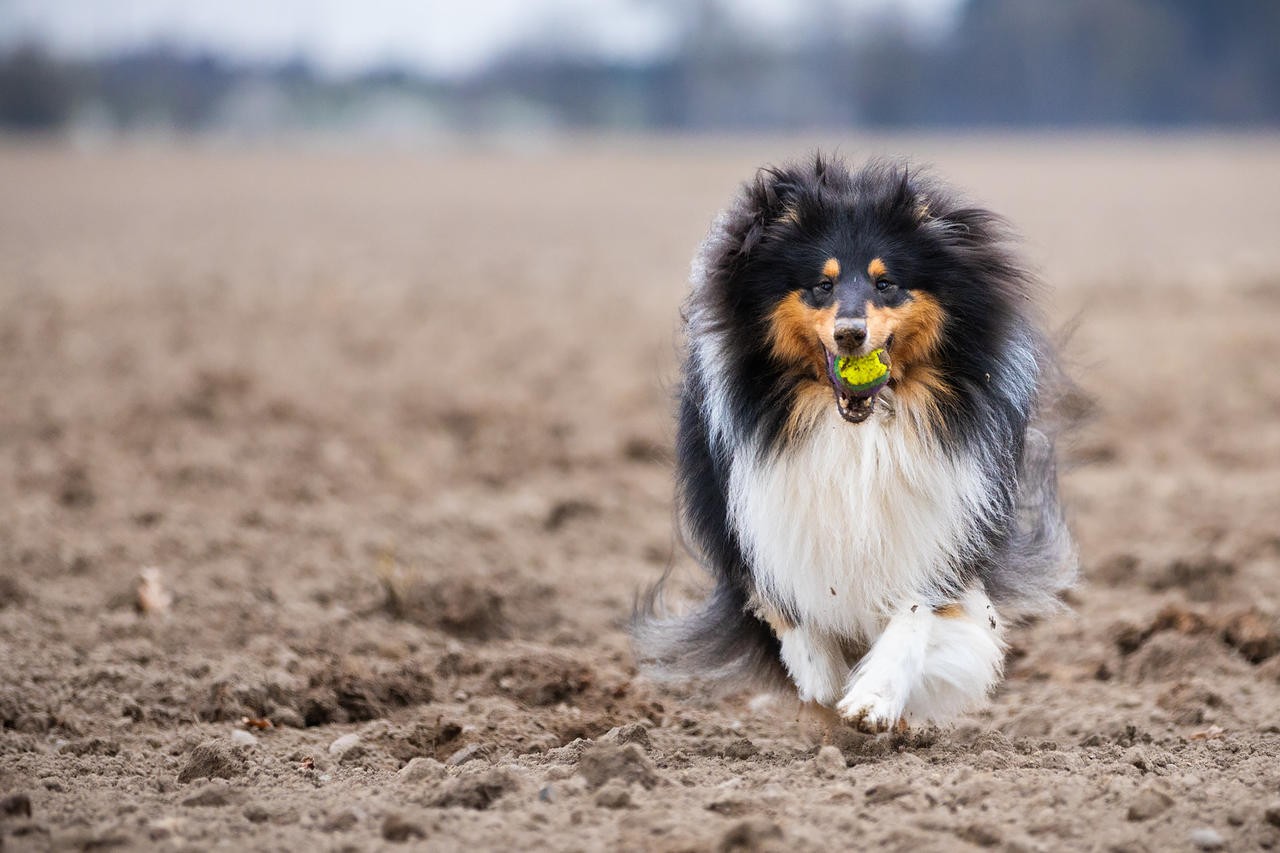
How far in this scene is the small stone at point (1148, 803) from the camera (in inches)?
139

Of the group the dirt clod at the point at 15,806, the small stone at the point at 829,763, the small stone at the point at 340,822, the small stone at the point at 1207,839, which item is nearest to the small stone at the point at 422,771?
the small stone at the point at 340,822

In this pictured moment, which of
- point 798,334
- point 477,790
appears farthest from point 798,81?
point 477,790

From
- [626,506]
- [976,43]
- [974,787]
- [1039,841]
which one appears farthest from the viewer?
[976,43]

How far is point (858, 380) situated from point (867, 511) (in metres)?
0.43

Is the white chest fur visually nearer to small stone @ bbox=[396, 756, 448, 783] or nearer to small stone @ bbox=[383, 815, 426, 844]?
small stone @ bbox=[396, 756, 448, 783]

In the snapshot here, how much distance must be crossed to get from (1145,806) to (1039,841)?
369 millimetres

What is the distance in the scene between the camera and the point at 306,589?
6.73m

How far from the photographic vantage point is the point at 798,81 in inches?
2275

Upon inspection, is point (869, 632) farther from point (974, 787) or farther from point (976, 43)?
point (976, 43)

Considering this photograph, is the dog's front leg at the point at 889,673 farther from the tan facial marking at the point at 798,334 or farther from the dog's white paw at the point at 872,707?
the tan facial marking at the point at 798,334

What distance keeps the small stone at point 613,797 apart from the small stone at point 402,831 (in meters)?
0.49

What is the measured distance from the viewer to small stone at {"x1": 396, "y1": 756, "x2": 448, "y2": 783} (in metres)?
4.02

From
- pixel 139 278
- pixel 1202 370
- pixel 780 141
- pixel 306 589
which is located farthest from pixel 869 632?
pixel 780 141

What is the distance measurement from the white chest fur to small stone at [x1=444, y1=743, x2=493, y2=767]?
1.16 meters
